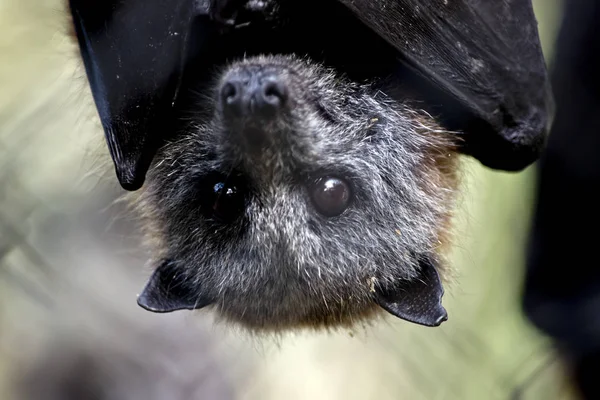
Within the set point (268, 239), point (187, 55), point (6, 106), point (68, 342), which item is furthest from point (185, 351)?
point (187, 55)

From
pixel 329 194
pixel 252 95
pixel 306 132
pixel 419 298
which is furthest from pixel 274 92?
pixel 419 298

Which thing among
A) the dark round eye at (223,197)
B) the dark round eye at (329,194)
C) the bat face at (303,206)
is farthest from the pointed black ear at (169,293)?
the dark round eye at (329,194)

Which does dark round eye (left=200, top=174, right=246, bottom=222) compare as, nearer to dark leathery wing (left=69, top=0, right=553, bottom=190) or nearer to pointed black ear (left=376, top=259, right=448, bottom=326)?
dark leathery wing (left=69, top=0, right=553, bottom=190)

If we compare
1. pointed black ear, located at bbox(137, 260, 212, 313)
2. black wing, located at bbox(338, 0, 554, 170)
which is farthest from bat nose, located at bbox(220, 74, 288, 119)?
pointed black ear, located at bbox(137, 260, 212, 313)

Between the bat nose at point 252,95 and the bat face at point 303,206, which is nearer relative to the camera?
the bat nose at point 252,95

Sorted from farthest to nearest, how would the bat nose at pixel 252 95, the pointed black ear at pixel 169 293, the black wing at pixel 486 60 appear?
the pointed black ear at pixel 169 293, the black wing at pixel 486 60, the bat nose at pixel 252 95

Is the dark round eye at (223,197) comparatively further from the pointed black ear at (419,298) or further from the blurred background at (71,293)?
the blurred background at (71,293)

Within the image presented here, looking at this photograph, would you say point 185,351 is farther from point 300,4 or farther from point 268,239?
point 300,4
